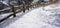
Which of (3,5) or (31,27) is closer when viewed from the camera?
(31,27)

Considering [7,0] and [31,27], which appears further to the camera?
[7,0]

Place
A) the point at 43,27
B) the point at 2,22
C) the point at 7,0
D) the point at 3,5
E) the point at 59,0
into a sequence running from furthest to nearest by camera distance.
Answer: the point at 59,0
the point at 7,0
the point at 3,5
the point at 2,22
the point at 43,27

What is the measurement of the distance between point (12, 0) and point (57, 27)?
14.1 m

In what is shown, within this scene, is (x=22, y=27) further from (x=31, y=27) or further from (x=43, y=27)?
Answer: (x=43, y=27)

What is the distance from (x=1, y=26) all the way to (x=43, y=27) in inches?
106

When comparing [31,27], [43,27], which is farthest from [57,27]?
[31,27]

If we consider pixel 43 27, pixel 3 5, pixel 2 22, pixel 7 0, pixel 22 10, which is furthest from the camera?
pixel 7 0

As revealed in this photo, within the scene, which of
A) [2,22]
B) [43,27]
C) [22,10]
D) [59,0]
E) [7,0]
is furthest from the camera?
[59,0]

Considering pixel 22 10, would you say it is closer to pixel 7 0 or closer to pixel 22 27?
pixel 22 27

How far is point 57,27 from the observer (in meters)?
6.61

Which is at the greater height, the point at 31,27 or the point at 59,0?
the point at 31,27

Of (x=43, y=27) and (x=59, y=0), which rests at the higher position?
(x=43, y=27)

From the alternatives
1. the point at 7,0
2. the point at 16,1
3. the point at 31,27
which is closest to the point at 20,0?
the point at 16,1

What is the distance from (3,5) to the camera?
16.2 meters
